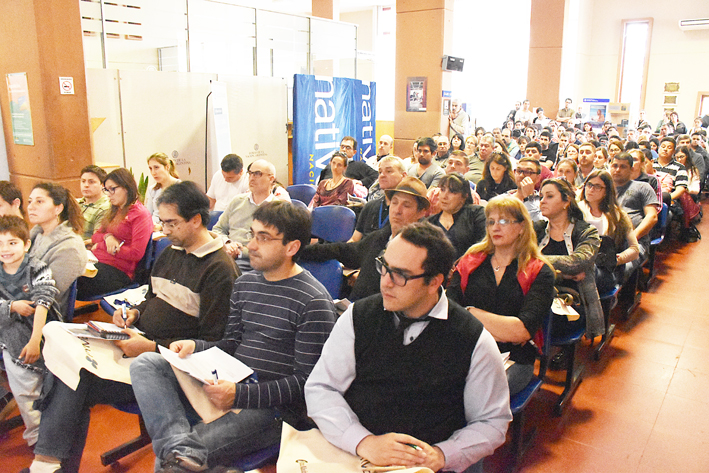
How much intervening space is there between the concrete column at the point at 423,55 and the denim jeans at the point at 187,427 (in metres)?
8.12

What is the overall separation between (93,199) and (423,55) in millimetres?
6839

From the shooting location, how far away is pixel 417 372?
152 centimetres

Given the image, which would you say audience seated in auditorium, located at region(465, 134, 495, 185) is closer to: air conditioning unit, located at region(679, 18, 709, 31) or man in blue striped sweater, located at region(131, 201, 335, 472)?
man in blue striped sweater, located at region(131, 201, 335, 472)

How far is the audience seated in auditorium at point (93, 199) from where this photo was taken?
378cm

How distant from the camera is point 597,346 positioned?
3.74 meters

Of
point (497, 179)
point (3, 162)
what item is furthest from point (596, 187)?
point (3, 162)

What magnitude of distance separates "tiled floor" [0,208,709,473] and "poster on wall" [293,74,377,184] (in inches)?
184

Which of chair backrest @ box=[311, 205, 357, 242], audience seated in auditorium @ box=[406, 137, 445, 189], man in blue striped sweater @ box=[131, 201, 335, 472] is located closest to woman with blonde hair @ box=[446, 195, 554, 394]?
man in blue striped sweater @ box=[131, 201, 335, 472]

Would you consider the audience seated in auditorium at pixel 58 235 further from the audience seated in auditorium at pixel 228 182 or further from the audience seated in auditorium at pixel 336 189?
the audience seated in auditorium at pixel 336 189

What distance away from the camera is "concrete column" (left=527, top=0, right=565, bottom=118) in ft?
44.0

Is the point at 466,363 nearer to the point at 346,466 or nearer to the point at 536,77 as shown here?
the point at 346,466

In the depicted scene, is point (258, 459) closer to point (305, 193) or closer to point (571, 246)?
point (571, 246)

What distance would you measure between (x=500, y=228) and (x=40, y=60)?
4.67m

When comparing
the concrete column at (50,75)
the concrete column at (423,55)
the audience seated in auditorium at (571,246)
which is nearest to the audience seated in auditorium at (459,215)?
the audience seated in auditorium at (571,246)
